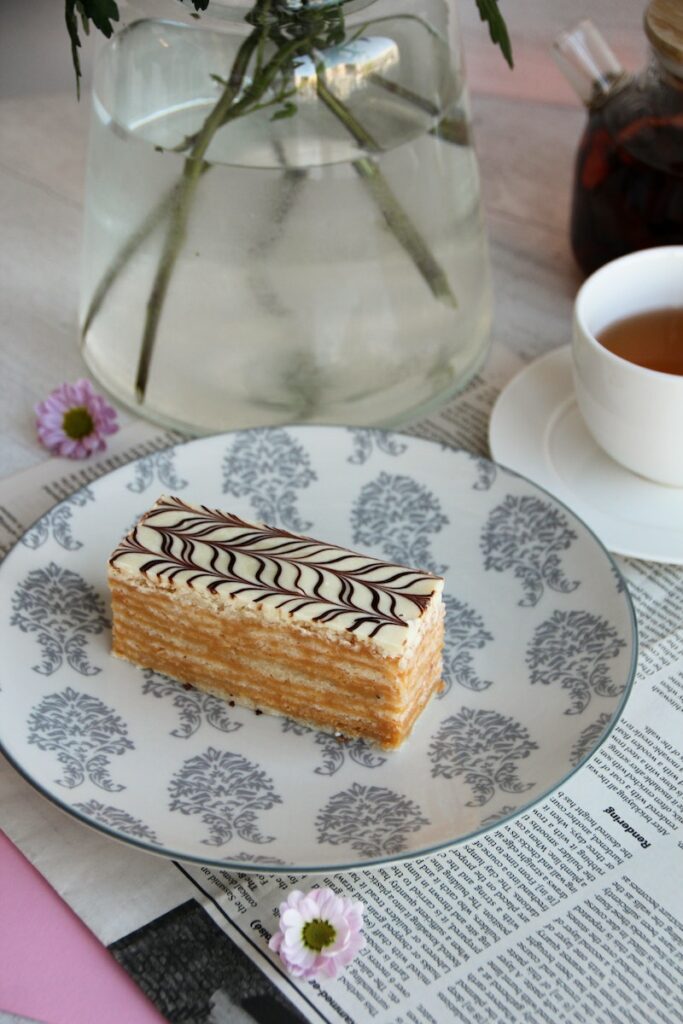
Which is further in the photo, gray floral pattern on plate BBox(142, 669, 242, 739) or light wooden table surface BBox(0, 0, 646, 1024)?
light wooden table surface BBox(0, 0, 646, 1024)

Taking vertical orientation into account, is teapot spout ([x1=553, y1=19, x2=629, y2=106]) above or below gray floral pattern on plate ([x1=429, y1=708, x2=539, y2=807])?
above

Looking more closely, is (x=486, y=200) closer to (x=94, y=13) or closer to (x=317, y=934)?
(x=94, y=13)

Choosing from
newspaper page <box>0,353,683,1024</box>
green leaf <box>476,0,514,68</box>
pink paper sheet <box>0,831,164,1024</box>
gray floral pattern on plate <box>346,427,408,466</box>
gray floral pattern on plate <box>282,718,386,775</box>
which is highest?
green leaf <box>476,0,514,68</box>

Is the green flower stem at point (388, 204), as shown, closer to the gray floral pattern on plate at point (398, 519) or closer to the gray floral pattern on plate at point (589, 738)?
the gray floral pattern on plate at point (398, 519)

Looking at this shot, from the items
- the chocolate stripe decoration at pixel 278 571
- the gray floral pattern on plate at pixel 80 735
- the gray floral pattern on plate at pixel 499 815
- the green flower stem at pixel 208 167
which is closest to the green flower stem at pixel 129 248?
the green flower stem at pixel 208 167

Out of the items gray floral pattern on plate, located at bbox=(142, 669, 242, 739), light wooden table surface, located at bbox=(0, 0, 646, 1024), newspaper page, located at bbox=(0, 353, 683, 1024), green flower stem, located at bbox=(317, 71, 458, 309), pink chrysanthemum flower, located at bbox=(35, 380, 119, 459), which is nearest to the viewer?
newspaper page, located at bbox=(0, 353, 683, 1024)

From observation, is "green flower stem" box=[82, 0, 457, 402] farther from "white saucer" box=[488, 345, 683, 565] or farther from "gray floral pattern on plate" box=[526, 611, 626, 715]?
"gray floral pattern on plate" box=[526, 611, 626, 715]

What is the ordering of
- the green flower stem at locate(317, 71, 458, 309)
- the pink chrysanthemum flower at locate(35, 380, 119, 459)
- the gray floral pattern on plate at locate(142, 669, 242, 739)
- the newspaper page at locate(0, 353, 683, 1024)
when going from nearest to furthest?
the newspaper page at locate(0, 353, 683, 1024)
the gray floral pattern on plate at locate(142, 669, 242, 739)
the green flower stem at locate(317, 71, 458, 309)
the pink chrysanthemum flower at locate(35, 380, 119, 459)

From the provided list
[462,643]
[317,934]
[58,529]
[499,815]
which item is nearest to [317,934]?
[317,934]

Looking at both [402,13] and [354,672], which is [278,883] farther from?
[402,13]

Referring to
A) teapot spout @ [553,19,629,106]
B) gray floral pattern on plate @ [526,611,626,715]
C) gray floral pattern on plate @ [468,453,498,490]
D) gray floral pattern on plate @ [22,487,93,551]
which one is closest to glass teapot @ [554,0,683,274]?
teapot spout @ [553,19,629,106]
